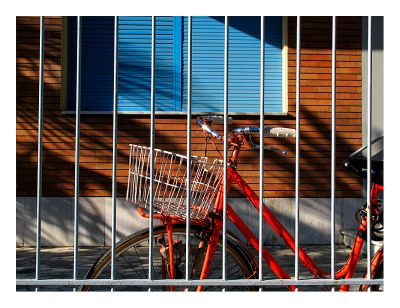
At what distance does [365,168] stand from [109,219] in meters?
4.66

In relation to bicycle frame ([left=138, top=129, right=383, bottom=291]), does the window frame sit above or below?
above

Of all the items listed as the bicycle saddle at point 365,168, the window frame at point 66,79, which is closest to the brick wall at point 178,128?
the window frame at point 66,79

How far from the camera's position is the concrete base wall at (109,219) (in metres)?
8.30

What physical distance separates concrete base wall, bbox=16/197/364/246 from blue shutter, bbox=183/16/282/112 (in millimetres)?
1158

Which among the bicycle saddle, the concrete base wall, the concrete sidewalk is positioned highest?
the bicycle saddle

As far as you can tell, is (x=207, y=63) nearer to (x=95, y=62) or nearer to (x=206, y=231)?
(x=95, y=62)

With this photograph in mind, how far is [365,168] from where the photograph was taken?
4180 millimetres

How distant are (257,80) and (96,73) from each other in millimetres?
1839

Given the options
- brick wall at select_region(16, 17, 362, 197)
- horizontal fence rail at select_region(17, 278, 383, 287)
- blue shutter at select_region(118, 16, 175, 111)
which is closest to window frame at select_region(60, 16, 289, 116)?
brick wall at select_region(16, 17, 362, 197)

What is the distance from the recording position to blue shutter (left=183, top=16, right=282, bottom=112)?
853cm

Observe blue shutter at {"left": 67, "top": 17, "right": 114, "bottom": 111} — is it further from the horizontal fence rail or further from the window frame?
the horizontal fence rail

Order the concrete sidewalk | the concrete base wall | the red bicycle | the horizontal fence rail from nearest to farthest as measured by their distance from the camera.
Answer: the horizontal fence rail < the red bicycle < the concrete sidewalk < the concrete base wall
